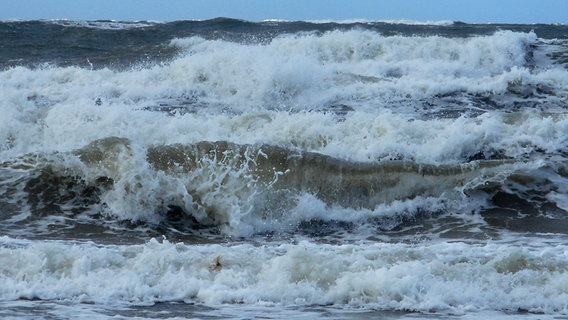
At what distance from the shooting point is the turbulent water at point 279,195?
5.22 metres

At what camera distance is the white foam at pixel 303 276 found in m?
5.16

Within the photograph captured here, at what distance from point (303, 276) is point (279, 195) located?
259cm

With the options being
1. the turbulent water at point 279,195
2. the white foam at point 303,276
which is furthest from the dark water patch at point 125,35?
the white foam at point 303,276

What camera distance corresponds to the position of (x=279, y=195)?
8016 mm

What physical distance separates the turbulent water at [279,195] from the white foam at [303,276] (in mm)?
16

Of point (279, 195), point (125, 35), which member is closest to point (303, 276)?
point (279, 195)

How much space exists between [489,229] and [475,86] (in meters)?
7.44

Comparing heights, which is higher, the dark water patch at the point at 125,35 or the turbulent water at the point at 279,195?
the dark water patch at the point at 125,35

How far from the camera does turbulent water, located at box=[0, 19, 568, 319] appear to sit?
5223 mm

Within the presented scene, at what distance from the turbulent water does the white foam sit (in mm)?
16

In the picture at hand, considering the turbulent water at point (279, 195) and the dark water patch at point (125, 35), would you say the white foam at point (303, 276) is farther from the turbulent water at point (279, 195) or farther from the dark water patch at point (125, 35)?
the dark water patch at point (125, 35)

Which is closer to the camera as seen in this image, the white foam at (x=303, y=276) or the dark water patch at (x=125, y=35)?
the white foam at (x=303, y=276)

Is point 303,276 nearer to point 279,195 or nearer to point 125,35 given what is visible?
point 279,195

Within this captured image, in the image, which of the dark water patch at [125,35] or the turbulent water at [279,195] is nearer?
the turbulent water at [279,195]
